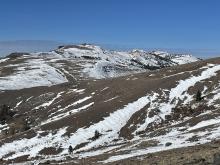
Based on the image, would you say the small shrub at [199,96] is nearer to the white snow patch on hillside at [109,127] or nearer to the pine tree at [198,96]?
the pine tree at [198,96]

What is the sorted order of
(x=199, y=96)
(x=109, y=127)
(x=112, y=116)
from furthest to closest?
1. (x=199, y=96)
2. (x=112, y=116)
3. (x=109, y=127)

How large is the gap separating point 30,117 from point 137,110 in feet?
89.3

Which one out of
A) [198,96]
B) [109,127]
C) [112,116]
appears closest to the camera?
[109,127]

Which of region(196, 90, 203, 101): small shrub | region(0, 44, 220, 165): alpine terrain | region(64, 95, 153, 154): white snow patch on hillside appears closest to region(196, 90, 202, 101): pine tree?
region(196, 90, 203, 101): small shrub

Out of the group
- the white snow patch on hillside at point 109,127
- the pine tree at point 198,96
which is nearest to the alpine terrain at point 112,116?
the white snow patch on hillside at point 109,127

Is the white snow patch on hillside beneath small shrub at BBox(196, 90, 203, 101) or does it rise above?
beneath

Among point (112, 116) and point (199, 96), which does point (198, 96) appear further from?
point (112, 116)

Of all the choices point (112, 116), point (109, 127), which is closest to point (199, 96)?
point (112, 116)

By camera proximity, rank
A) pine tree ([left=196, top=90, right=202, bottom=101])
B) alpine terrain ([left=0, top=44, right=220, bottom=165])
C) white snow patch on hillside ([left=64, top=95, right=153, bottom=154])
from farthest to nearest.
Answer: pine tree ([left=196, top=90, right=202, bottom=101]) < white snow patch on hillside ([left=64, top=95, right=153, bottom=154]) < alpine terrain ([left=0, top=44, right=220, bottom=165])

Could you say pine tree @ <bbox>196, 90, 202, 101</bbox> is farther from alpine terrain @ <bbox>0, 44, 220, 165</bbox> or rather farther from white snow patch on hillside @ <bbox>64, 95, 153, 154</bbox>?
white snow patch on hillside @ <bbox>64, 95, 153, 154</bbox>

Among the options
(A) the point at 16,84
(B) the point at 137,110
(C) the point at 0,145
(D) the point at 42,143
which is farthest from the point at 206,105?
(A) the point at 16,84

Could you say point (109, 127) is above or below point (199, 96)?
below

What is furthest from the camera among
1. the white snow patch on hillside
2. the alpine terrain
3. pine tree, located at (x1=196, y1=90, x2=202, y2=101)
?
pine tree, located at (x1=196, y1=90, x2=202, y2=101)

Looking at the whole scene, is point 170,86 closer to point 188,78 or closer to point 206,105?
point 188,78
